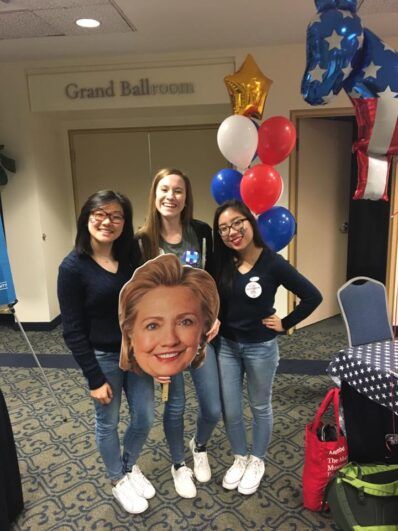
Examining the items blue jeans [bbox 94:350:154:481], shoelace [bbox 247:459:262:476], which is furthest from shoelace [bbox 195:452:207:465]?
blue jeans [bbox 94:350:154:481]

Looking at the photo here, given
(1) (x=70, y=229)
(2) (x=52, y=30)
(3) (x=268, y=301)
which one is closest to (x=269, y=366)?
(3) (x=268, y=301)

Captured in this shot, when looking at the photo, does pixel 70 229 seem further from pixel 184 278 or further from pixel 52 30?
pixel 184 278

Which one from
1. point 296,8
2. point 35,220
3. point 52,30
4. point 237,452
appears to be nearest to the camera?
point 237,452

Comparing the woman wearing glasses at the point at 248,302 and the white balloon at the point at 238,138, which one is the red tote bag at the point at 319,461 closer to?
the woman wearing glasses at the point at 248,302

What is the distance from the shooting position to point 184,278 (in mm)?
1433

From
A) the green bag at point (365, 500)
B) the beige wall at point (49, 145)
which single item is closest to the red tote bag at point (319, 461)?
the green bag at point (365, 500)

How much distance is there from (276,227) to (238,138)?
19.7 inches

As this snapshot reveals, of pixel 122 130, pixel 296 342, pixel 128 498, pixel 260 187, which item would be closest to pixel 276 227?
pixel 260 187

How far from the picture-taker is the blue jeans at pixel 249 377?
170 centimetres

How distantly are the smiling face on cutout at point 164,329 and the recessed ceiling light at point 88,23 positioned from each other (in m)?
2.13

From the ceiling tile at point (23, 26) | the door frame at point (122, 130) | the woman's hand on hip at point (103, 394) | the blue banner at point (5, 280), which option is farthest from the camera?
the door frame at point (122, 130)

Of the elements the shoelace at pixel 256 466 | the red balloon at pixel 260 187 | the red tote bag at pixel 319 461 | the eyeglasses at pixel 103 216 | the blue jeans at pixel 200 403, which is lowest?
the shoelace at pixel 256 466

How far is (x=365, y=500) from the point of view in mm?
1575

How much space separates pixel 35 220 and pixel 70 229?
24.8 inches
